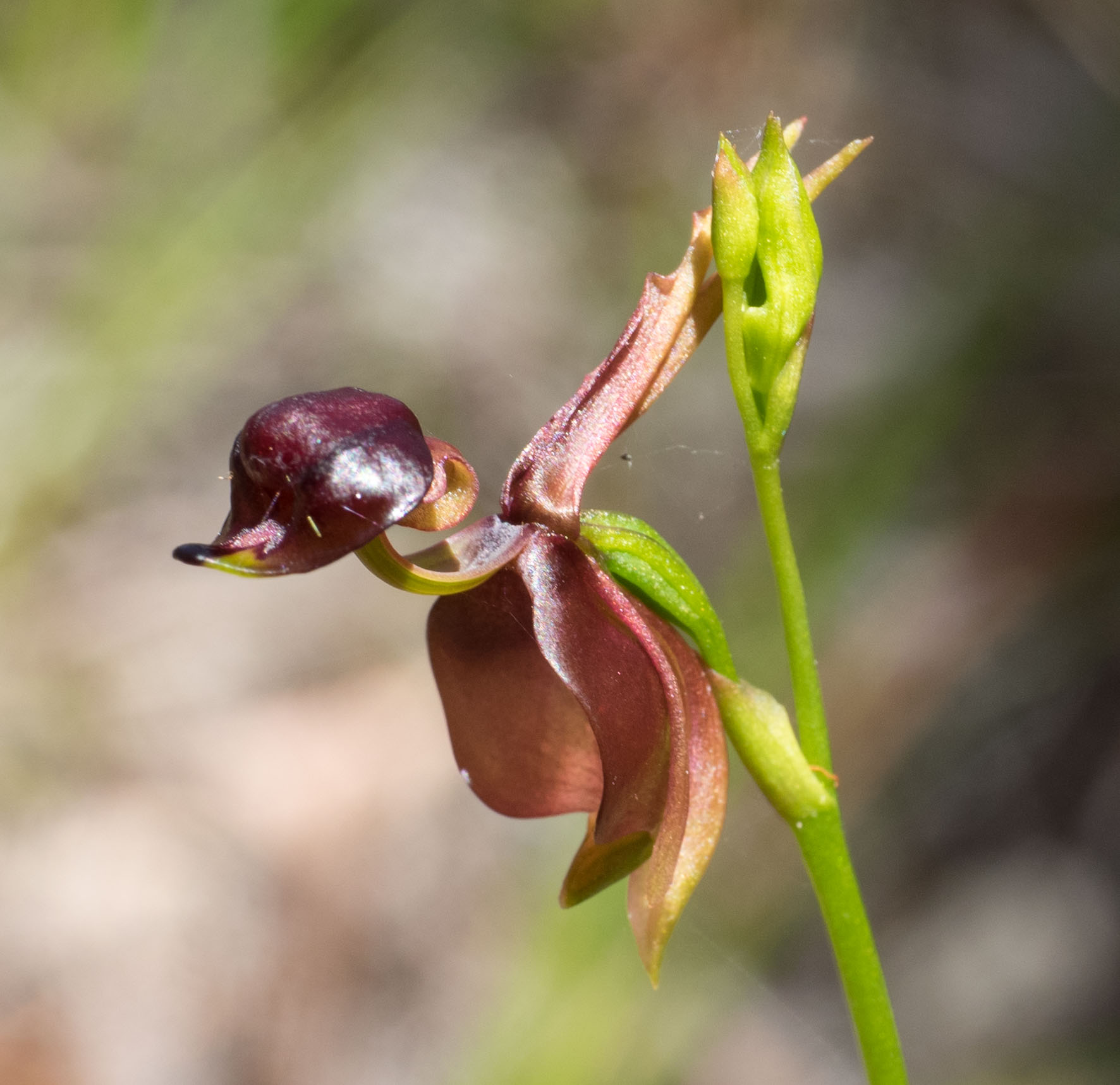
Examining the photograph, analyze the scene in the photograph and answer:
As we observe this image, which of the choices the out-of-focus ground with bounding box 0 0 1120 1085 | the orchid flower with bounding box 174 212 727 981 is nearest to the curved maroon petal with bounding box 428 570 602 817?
the orchid flower with bounding box 174 212 727 981

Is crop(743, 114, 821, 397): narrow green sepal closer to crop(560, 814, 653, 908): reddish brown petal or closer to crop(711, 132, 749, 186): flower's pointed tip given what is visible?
crop(711, 132, 749, 186): flower's pointed tip

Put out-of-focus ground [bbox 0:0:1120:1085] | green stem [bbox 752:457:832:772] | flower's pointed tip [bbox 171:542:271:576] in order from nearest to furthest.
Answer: flower's pointed tip [bbox 171:542:271:576], green stem [bbox 752:457:832:772], out-of-focus ground [bbox 0:0:1120:1085]

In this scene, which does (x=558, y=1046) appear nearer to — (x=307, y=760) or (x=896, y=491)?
(x=307, y=760)

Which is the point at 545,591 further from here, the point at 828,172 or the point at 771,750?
the point at 828,172

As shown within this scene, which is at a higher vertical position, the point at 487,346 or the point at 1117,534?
the point at 487,346

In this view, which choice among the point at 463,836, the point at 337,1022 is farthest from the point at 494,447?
the point at 337,1022

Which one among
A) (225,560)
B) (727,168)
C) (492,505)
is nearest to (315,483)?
(225,560)
